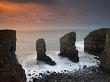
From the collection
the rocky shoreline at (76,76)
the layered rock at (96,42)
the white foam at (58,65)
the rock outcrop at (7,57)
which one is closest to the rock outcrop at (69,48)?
the white foam at (58,65)

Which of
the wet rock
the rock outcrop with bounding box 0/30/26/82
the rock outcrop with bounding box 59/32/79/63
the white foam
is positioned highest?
the rock outcrop with bounding box 0/30/26/82

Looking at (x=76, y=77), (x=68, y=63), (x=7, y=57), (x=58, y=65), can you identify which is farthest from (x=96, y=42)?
(x=7, y=57)

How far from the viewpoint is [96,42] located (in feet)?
247

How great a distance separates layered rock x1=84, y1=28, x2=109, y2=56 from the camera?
74.5m

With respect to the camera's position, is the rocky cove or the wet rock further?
the wet rock

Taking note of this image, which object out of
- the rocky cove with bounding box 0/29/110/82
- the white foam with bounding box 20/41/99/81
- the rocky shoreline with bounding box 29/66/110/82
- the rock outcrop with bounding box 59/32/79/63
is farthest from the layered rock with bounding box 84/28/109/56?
the rocky shoreline with bounding box 29/66/110/82

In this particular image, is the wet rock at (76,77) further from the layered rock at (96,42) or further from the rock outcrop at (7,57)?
the rock outcrop at (7,57)

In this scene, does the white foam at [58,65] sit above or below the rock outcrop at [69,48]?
below

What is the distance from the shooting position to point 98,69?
5612 centimetres

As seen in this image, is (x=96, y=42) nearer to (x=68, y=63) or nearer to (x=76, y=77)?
(x=68, y=63)

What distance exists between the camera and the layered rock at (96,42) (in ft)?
244

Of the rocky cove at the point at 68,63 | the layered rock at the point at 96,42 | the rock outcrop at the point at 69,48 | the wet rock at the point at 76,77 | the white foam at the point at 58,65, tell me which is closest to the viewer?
the rocky cove at the point at 68,63

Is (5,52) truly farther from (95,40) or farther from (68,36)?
(95,40)

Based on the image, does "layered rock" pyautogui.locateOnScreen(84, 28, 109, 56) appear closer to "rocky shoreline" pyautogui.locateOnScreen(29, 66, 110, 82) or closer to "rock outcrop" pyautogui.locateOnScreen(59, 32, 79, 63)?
"rock outcrop" pyautogui.locateOnScreen(59, 32, 79, 63)
